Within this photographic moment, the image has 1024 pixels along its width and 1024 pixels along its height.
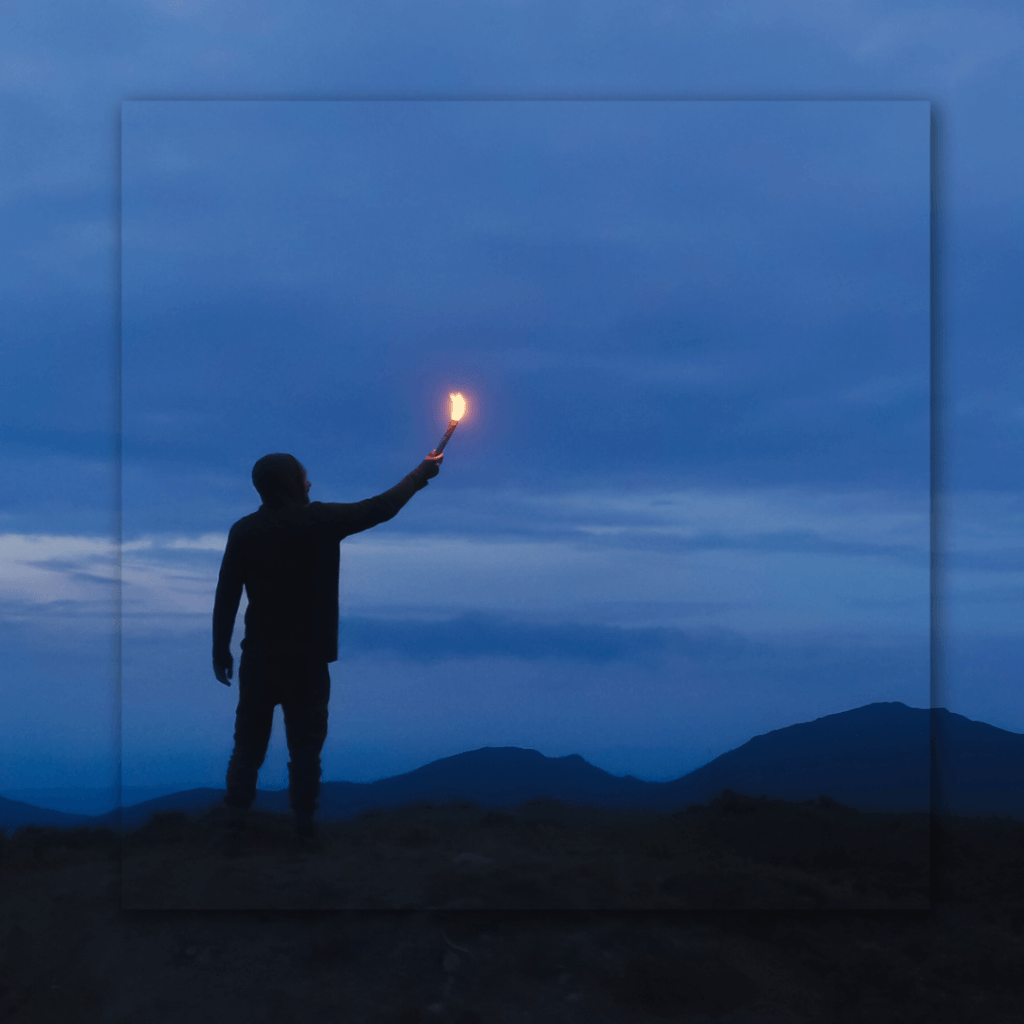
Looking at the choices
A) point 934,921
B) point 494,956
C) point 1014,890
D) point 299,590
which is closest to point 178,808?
point 299,590

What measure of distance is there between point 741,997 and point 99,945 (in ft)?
10.6

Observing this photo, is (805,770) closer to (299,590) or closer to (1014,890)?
(1014,890)

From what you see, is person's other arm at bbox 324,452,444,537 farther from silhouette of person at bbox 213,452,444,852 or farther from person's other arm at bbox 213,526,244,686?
person's other arm at bbox 213,526,244,686

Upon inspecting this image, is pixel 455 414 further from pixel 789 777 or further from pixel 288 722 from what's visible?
pixel 789 777

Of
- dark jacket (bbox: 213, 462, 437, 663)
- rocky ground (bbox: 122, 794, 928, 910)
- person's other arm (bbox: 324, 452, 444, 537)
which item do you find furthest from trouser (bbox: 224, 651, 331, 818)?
person's other arm (bbox: 324, 452, 444, 537)

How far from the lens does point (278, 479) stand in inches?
213

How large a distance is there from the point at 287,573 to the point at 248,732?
91 cm

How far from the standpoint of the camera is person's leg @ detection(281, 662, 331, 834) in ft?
17.5

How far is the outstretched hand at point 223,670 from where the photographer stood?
17.8 feet

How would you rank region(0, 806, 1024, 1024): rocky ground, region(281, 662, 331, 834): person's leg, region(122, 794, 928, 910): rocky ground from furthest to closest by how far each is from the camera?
1. region(281, 662, 331, 834): person's leg
2. region(122, 794, 928, 910): rocky ground
3. region(0, 806, 1024, 1024): rocky ground

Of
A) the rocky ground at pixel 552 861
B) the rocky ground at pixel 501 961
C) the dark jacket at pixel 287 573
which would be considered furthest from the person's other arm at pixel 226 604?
the rocky ground at pixel 501 961

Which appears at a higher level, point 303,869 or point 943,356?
point 943,356

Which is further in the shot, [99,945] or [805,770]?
[805,770]

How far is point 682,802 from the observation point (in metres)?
5.88
